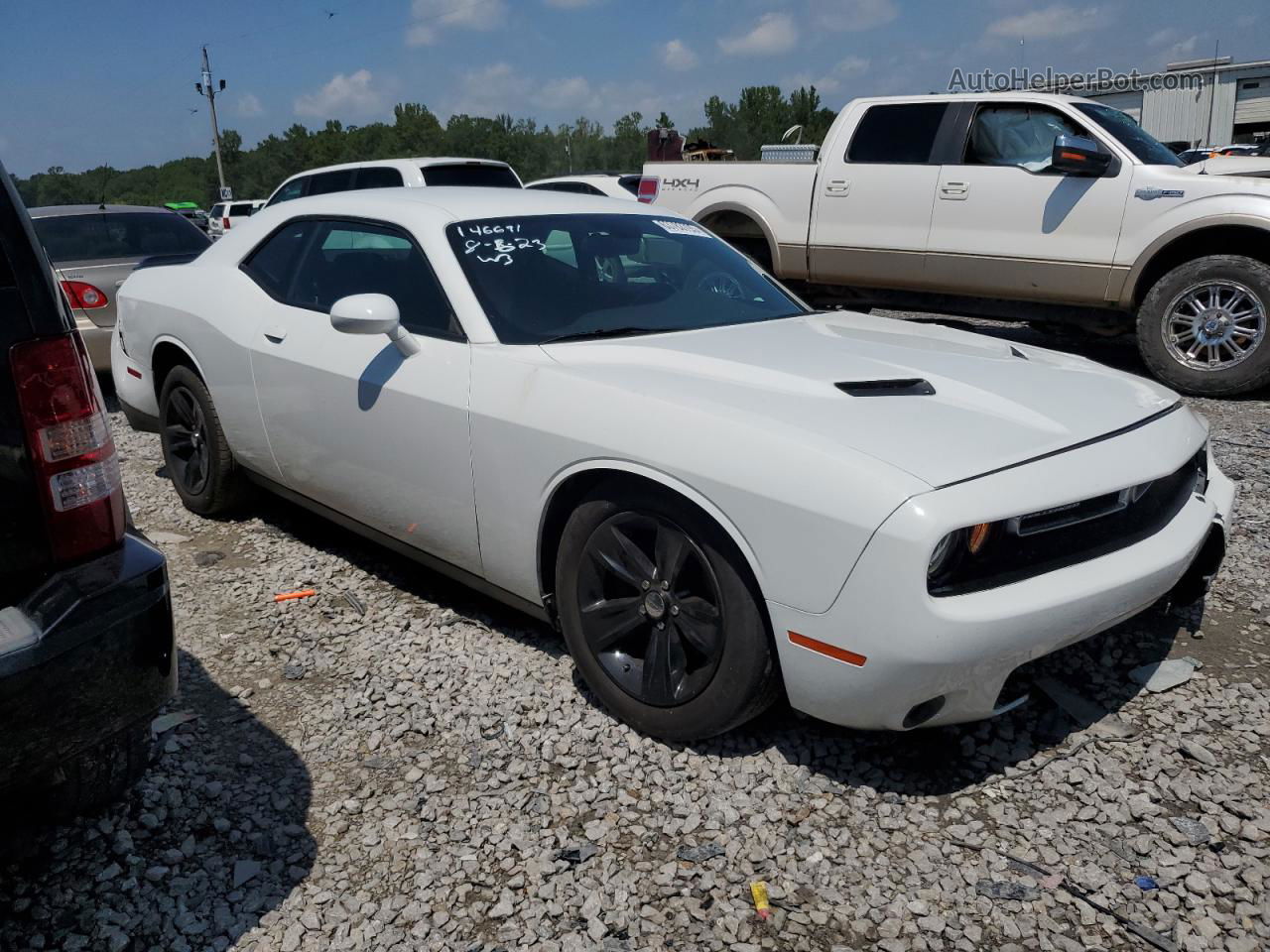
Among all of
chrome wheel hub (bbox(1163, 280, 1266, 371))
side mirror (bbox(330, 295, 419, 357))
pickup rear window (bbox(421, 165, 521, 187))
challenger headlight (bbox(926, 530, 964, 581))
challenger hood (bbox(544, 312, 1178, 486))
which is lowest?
chrome wheel hub (bbox(1163, 280, 1266, 371))

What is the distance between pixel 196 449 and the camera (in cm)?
475

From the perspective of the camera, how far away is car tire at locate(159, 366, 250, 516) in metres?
4.52

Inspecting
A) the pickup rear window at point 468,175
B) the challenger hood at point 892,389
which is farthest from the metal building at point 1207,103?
the challenger hood at point 892,389

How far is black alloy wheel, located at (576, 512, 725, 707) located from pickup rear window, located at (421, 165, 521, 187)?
290 inches

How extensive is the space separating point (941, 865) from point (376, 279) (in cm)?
277

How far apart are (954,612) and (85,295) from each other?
279 inches

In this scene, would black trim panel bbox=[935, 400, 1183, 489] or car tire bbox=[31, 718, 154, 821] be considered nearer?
car tire bbox=[31, 718, 154, 821]

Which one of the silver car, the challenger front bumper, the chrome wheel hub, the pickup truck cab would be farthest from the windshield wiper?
the pickup truck cab

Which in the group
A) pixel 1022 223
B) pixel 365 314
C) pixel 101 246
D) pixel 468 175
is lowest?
pixel 1022 223

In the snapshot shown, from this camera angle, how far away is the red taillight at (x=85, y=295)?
23.6 feet

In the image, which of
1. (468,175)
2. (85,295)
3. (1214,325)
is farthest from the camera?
(468,175)

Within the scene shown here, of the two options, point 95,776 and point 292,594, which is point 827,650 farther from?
point 292,594

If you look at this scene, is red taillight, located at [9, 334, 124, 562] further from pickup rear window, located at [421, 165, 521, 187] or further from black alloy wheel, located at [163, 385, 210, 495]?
pickup rear window, located at [421, 165, 521, 187]

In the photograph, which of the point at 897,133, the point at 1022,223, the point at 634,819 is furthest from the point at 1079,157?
the point at 634,819
